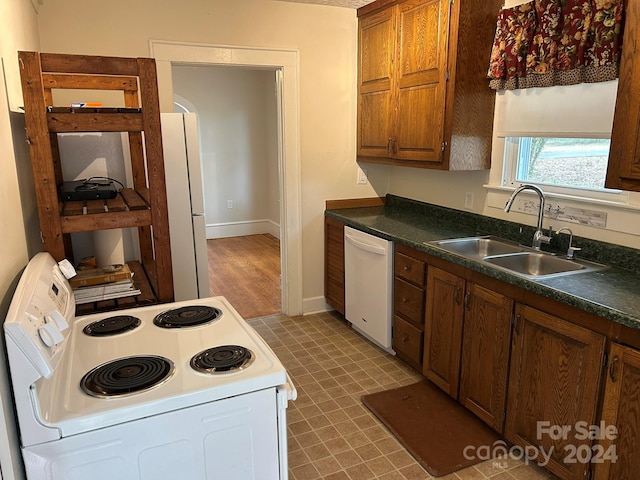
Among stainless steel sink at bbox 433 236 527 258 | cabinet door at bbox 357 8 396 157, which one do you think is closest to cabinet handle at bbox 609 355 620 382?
stainless steel sink at bbox 433 236 527 258

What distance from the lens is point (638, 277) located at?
210 centimetres

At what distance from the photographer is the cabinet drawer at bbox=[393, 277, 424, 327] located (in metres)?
2.85

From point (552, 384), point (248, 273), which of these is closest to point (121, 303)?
point (552, 384)

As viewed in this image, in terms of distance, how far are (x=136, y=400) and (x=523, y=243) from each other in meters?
2.28

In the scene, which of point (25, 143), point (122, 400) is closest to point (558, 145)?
point (122, 400)

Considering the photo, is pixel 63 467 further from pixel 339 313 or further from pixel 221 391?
pixel 339 313

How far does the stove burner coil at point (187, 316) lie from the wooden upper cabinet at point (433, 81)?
176 cm

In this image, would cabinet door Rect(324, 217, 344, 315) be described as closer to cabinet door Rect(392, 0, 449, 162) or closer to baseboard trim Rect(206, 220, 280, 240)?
cabinet door Rect(392, 0, 449, 162)

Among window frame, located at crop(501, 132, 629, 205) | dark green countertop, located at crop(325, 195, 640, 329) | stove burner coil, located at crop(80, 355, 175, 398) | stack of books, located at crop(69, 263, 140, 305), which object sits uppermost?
window frame, located at crop(501, 132, 629, 205)

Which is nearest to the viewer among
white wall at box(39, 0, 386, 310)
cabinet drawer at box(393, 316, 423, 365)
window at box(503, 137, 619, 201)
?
window at box(503, 137, 619, 201)

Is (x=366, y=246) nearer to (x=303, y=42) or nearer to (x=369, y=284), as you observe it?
(x=369, y=284)

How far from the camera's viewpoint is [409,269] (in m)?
2.89

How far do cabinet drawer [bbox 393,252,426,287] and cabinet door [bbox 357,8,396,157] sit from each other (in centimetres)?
90

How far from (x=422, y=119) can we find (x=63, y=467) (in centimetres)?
265
